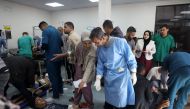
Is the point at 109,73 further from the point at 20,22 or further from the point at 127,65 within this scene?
the point at 20,22

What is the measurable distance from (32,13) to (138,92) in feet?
22.1

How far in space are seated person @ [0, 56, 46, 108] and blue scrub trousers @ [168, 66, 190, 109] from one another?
1965 mm

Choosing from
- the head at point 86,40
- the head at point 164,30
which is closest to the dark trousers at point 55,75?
the head at point 86,40

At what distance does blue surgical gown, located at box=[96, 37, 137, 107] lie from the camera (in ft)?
5.86

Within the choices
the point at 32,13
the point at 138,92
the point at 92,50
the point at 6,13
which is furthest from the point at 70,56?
the point at 32,13

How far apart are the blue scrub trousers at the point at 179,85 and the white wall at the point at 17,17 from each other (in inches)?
238

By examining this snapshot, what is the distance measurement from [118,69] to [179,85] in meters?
0.75

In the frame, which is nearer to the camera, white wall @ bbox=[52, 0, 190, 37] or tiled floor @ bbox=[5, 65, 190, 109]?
tiled floor @ bbox=[5, 65, 190, 109]

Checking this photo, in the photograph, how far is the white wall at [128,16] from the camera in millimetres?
5828

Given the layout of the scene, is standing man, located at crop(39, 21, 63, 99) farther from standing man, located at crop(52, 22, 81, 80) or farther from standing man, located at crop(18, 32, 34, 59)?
standing man, located at crop(18, 32, 34, 59)

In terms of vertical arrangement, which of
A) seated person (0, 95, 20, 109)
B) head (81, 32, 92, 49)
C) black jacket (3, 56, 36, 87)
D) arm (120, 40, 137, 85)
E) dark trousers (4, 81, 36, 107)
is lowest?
dark trousers (4, 81, 36, 107)

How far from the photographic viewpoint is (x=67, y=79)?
4141 mm

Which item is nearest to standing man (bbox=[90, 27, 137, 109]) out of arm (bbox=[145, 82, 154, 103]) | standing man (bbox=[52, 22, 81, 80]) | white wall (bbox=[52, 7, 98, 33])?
arm (bbox=[145, 82, 154, 103])

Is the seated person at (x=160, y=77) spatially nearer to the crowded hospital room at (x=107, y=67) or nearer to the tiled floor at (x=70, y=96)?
the crowded hospital room at (x=107, y=67)
